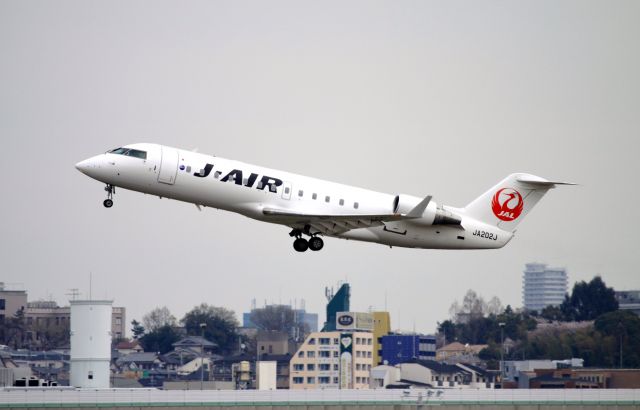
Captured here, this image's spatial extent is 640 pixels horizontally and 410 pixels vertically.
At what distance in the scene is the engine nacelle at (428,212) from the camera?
54.6m

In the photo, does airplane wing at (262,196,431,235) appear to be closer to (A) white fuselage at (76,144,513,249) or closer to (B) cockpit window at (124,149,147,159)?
(A) white fuselage at (76,144,513,249)

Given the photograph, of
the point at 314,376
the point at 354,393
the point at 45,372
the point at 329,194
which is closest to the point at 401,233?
the point at 329,194

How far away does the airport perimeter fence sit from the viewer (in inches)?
2694

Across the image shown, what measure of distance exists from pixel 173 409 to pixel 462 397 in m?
16.3

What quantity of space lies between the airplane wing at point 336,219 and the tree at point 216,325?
7209 cm

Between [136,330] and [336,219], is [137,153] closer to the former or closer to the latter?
[336,219]

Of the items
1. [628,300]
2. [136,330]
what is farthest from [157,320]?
[628,300]

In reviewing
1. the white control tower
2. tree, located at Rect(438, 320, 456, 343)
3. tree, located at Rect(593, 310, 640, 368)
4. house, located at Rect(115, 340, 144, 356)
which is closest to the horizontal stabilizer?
the white control tower

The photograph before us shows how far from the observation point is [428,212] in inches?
2194

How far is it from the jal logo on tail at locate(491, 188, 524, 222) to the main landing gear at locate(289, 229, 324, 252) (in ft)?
28.7

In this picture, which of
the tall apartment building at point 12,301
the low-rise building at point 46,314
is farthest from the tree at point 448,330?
the tall apartment building at point 12,301

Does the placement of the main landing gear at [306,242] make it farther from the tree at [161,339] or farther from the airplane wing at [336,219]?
the tree at [161,339]

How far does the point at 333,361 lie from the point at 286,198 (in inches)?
2214

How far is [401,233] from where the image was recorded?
56.5 metres
